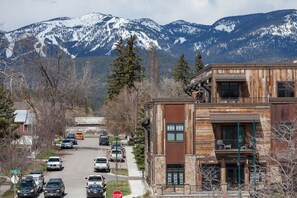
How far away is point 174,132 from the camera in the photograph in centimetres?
5284

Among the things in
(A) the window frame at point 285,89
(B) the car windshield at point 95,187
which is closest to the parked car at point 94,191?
(B) the car windshield at point 95,187

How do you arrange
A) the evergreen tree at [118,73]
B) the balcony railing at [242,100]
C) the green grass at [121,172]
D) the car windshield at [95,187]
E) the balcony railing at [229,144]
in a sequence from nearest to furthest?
the car windshield at [95,187] < the balcony railing at [229,144] < the balcony railing at [242,100] < the green grass at [121,172] < the evergreen tree at [118,73]

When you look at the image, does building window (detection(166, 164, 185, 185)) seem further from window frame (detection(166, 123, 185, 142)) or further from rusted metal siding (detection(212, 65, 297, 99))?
rusted metal siding (detection(212, 65, 297, 99))

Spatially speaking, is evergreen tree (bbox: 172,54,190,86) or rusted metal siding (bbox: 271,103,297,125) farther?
evergreen tree (bbox: 172,54,190,86)

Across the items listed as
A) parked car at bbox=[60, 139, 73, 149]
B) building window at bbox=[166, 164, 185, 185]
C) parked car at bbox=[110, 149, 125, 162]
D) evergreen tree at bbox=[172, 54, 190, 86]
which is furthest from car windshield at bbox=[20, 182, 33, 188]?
evergreen tree at bbox=[172, 54, 190, 86]

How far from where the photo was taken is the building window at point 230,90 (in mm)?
57781

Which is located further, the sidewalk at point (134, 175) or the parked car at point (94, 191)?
the sidewalk at point (134, 175)

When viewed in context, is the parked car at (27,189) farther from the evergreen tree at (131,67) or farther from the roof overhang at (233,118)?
the evergreen tree at (131,67)

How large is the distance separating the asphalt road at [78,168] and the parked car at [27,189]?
5.60 feet

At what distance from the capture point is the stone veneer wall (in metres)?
52.1

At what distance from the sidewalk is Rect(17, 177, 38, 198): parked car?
6.97 meters

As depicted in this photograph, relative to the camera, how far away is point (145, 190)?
53.7 metres

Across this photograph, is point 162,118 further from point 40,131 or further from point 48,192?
point 40,131

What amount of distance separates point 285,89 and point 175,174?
13.0 meters
